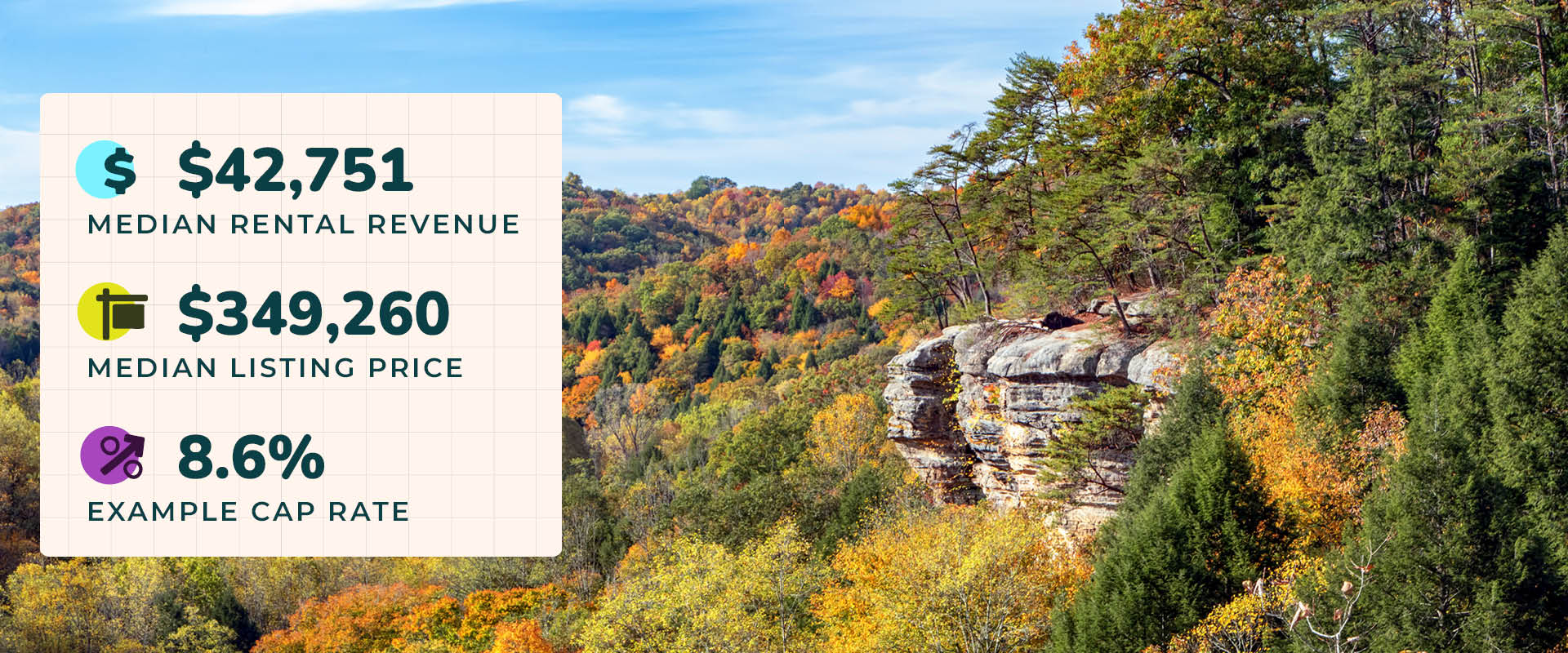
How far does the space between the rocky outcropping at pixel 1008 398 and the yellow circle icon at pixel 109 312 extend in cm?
2760

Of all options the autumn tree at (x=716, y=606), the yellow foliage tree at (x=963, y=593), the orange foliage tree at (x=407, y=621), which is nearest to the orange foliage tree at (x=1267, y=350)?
the yellow foliage tree at (x=963, y=593)

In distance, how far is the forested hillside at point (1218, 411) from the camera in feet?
78.9

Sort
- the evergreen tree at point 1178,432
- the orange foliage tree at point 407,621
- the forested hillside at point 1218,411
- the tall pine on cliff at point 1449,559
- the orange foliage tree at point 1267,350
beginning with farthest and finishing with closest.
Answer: the orange foliage tree at point 407,621, the evergreen tree at point 1178,432, the orange foliage tree at point 1267,350, the forested hillside at point 1218,411, the tall pine on cliff at point 1449,559

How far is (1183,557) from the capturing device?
2630 centimetres

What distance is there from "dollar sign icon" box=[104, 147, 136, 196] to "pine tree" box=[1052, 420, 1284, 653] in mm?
22618

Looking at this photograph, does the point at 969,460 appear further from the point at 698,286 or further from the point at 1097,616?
the point at 698,286

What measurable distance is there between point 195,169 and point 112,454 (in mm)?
2371

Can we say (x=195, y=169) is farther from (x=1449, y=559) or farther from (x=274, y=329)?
(x=1449, y=559)

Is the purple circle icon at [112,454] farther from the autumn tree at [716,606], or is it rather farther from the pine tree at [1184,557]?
the autumn tree at [716,606]

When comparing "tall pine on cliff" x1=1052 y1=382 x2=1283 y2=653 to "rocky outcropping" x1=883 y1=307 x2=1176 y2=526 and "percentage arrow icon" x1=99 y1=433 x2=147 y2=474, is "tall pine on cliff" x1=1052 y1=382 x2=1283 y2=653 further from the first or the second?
"percentage arrow icon" x1=99 y1=433 x2=147 y2=474

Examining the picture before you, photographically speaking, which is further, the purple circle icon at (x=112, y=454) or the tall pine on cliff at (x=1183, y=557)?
the tall pine on cliff at (x=1183, y=557)

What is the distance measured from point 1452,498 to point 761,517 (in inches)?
1105

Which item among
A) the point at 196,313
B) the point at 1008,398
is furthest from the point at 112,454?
the point at 1008,398

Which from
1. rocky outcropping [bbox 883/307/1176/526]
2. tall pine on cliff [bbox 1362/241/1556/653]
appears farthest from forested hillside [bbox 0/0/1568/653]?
rocky outcropping [bbox 883/307/1176/526]
